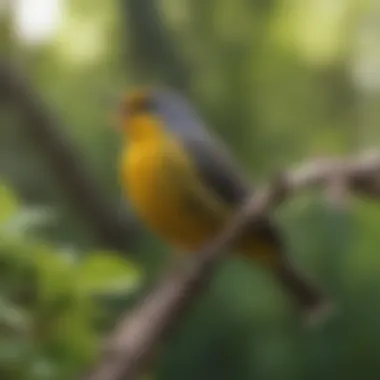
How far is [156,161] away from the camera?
167 centimetres

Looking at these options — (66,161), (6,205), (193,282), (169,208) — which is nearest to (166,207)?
(169,208)

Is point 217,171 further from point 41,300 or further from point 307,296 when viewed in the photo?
point 41,300

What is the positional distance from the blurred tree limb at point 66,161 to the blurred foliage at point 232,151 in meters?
0.04

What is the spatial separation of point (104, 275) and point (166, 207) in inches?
34.6

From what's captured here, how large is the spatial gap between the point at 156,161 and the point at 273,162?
887 mm

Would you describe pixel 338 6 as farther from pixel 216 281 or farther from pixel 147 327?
pixel 147 327

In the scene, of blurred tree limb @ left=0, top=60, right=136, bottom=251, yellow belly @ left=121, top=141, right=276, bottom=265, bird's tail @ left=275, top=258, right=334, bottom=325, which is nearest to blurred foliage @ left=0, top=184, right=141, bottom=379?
bird's tail @ left=275, top=258, right=334, bottom=325

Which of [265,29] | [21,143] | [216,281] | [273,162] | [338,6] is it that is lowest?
[216,281]

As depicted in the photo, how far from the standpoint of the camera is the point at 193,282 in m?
0.96

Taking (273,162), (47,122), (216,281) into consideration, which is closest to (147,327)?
(216,281)

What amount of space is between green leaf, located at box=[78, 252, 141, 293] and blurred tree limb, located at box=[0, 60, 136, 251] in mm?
1552

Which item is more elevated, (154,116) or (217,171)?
(154,116)

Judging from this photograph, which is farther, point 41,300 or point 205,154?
point 205,154

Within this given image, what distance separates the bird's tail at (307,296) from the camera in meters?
1.42
